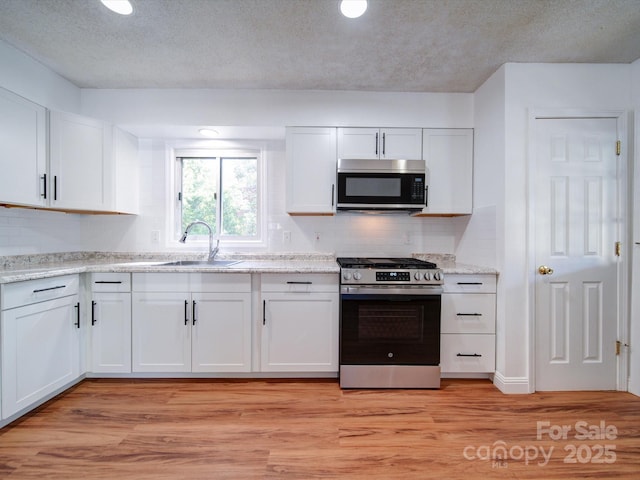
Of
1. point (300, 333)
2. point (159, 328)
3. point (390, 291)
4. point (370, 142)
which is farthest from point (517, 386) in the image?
point (159, 328)

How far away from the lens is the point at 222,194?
118 inches

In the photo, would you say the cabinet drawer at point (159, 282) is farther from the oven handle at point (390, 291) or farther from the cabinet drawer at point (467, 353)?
the cabinet drawer at point (467, 353)

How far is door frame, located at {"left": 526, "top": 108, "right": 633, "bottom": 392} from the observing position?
2.12 m

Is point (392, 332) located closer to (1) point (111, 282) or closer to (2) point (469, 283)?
(2) point (469, 283)

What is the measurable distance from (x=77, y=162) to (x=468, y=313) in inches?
134

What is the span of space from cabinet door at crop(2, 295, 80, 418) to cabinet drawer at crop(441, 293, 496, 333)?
112 inches

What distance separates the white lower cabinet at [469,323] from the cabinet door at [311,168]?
4.07 ft

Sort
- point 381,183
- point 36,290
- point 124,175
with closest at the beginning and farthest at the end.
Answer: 1. point 36,290
2. point 381,183
3. point 124,175

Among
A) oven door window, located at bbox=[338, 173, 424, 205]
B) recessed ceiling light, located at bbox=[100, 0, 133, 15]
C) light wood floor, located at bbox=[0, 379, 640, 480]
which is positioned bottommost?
light wood floor, located at bbox=[0, 379, 640, 480]

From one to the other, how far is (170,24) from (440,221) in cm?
272

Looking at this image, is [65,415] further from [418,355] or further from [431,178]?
[431,178]

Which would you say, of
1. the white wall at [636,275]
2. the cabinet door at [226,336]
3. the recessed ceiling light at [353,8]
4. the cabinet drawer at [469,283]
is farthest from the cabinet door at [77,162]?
the white wall at [636,275]

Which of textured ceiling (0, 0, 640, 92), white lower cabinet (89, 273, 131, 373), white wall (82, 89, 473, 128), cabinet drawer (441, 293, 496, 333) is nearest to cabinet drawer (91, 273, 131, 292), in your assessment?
white lower cabinet (89, 273, 131, 373)

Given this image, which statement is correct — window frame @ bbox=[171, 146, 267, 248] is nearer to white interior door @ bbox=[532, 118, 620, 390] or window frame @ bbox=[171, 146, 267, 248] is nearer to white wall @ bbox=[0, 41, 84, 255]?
white wall @ bbox=[0, 41, 84, 255]
